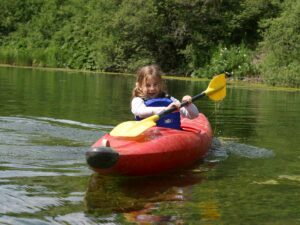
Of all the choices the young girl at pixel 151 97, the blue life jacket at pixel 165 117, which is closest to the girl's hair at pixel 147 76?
the young girl at pixel 151 97

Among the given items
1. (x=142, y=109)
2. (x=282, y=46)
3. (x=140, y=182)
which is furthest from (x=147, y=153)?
(x=282, y=46)

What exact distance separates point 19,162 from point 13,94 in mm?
7804

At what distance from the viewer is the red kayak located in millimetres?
4391

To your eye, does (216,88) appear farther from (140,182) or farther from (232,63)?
(232,63)

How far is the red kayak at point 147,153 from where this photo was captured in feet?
14.4

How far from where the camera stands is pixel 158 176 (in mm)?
4957

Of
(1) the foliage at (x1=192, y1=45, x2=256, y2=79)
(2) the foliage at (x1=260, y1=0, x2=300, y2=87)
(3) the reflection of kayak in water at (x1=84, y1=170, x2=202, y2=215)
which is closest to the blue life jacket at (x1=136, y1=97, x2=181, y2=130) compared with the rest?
(3) the reflection of kayak in water at (x1=84, y1=170, x2=202, y2=215)

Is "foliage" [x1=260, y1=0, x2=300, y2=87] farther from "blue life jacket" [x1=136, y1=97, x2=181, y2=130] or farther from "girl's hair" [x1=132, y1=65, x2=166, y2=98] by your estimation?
"girl's hair" [x1=132, y1=65, x2=166, y2=98]

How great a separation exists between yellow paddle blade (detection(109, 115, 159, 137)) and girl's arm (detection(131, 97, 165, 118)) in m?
0.22

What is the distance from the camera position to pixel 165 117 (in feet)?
18.1

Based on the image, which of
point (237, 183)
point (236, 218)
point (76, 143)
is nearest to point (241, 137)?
point (76, 143)

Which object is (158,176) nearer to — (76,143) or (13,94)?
(76,143)

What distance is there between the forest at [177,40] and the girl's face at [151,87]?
53.0 feet

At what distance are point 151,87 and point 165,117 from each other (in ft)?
1.14
